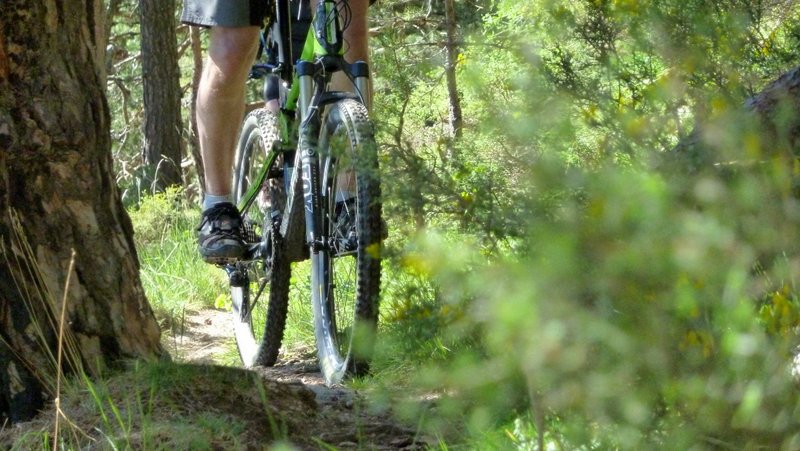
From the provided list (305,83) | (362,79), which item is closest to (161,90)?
(305,83)

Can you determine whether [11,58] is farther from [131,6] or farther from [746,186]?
[131,6]

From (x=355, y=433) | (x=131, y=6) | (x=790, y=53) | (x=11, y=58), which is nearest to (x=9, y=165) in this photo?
(x=11, y=58)

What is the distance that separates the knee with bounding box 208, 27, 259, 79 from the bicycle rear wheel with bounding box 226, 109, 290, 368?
336mm

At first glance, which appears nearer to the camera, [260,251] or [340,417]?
[340,417]

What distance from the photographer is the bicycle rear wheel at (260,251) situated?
14.2ft

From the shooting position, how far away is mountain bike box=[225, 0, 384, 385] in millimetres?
3385

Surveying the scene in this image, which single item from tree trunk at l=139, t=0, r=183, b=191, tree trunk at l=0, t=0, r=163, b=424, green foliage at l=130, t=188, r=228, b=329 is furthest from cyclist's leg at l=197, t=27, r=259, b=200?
tree trunk at l=139, t=0, r=183, b=191

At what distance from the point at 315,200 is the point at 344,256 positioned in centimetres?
21

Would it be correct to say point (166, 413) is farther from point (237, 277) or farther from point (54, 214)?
point (237, 277)

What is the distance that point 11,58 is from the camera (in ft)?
9.53

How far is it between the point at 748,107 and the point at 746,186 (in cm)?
67

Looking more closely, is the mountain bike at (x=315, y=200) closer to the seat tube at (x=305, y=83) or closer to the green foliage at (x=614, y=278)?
the seat tube at (x=305, y=83)

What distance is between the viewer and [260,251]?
4.36 m

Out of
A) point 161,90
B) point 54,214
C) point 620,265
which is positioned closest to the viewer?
point 620,265
